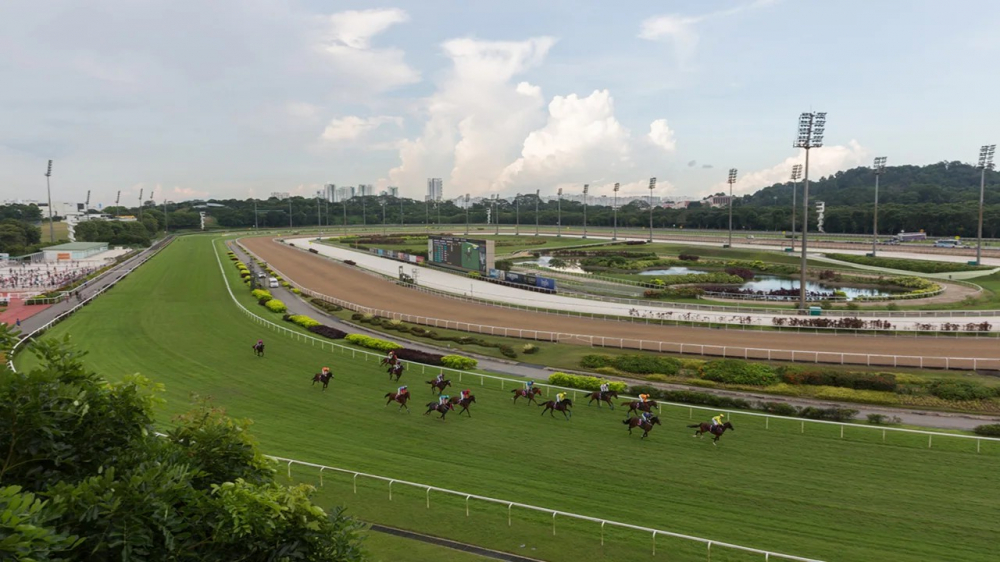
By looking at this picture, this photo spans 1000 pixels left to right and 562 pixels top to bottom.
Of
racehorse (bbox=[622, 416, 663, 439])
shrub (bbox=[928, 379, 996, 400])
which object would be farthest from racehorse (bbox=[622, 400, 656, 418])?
shrub (bbox=[928, 379, 996, 400])

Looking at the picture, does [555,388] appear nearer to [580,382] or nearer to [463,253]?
[580,382]

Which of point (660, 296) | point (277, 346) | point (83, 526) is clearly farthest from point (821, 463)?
point (660, 296)

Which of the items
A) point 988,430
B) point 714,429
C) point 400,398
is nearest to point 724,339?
point 988,430

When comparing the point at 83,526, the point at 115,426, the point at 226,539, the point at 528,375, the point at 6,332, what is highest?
the point at 6,332

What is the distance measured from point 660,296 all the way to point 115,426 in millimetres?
40807

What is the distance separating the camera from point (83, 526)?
15.8 ft

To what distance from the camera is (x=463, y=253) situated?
55812 mm

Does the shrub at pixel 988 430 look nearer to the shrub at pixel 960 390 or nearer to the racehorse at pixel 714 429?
the shrub at pixel 960 390

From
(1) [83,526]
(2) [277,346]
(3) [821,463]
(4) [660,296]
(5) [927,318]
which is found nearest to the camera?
(1) [83,526]

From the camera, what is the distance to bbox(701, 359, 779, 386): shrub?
2245cm

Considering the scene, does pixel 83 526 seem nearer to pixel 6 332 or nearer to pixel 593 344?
pixel 6 332

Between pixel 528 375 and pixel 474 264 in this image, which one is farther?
pixel 474 264

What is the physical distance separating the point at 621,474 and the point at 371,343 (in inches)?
649

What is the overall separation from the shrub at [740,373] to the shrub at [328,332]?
57.8 feet
